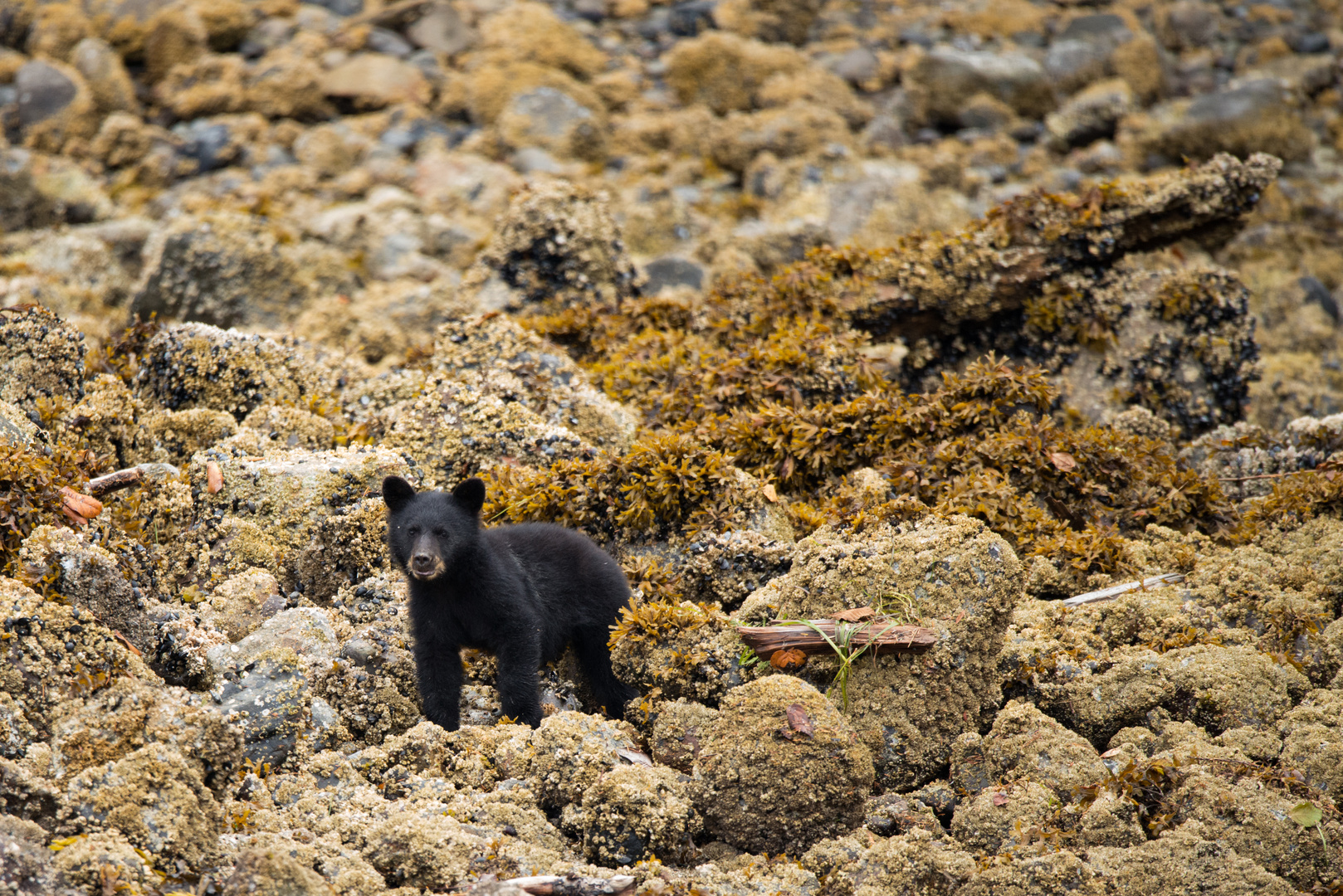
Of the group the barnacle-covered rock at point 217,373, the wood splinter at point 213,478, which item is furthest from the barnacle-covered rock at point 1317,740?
the barnacle-covered rock at point 217,373

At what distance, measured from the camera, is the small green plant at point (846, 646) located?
193 inches

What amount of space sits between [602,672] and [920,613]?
180 cm

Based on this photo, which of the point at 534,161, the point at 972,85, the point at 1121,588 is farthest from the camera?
the point at 972,85

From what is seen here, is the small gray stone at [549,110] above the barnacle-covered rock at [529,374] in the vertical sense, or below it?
below

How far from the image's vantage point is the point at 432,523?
18.0 ft

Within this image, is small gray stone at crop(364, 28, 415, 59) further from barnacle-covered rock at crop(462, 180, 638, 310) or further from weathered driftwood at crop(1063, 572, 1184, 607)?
weathered driftwood at crop(1063, 572, 1184, 607)

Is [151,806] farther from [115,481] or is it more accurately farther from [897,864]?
[115,481]

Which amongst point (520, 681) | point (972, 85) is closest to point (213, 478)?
point (520, 681)

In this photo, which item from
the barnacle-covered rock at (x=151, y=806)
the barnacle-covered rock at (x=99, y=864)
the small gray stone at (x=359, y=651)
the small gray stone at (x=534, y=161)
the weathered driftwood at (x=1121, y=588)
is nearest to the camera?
the barnacle-covered rock at (x=99, y=864)

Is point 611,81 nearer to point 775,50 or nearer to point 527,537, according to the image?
point 775,50

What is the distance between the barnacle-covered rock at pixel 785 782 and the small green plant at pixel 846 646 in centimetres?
32

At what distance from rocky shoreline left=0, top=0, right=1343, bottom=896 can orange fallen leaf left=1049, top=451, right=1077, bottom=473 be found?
0.10 metres

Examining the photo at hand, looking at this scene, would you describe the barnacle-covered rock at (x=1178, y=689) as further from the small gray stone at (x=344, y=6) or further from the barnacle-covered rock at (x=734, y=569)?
the small gray stone at (x=344, y=6)

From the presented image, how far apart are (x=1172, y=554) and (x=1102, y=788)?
8.31 ft
